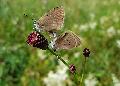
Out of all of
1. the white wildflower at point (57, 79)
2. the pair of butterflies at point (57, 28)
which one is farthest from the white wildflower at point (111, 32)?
the pair of butterflies at point (57, 28)

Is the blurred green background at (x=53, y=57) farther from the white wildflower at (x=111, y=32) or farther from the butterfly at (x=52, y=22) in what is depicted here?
the butterfly at (x=52, y=22)

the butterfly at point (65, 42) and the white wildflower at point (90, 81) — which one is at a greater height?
the white wildflower at point (90, 81)

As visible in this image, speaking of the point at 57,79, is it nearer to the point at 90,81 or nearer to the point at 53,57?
the point at 90,81

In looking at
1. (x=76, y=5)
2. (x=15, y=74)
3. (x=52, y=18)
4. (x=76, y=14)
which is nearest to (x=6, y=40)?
(x=15, y=74)

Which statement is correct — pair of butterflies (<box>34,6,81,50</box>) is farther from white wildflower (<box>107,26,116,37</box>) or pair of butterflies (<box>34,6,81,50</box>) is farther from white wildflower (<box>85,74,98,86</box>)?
white wildflower (<box>107,26,116,37</box>)

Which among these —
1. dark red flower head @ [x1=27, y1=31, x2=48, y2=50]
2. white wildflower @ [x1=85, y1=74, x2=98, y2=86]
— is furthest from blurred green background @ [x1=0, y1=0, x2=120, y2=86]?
dark red flower head @ [x1=27, y1=31, x2=48, y2=50]

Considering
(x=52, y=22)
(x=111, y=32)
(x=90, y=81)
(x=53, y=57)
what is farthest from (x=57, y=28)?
(x=111, y=32)
